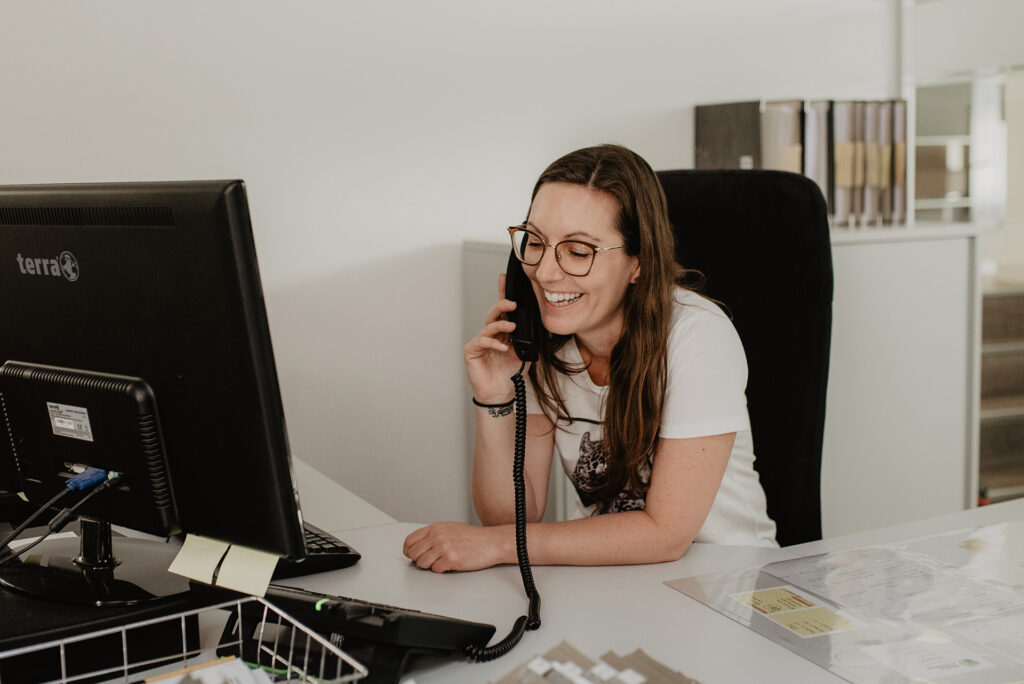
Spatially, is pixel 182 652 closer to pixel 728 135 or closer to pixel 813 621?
pixel 813 621

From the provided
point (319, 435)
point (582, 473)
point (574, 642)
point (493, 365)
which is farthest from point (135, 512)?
point (319, 435)

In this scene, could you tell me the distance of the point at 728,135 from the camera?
2584 millimetres

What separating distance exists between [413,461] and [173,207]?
179 cm

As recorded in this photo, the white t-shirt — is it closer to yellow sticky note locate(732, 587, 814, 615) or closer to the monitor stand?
yellow sticky note locate(732, 587, 814, 615)

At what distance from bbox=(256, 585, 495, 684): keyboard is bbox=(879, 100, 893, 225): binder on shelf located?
2.10 metres

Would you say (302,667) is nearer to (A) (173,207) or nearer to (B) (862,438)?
(A) (173,207)

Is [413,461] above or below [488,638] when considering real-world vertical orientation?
below

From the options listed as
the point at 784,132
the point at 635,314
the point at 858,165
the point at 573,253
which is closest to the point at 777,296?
the point at 635,314

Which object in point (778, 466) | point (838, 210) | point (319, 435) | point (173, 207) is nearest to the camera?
point (173, 207)

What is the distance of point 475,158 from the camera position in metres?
2.43

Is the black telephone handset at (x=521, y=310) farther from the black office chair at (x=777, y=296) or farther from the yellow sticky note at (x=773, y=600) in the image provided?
the yellow sticky note at (x=773, y=600)

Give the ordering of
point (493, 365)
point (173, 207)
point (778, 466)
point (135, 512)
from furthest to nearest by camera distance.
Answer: point (778, 466) → point (493, 365) → point (135, 512) → point (173, 207)

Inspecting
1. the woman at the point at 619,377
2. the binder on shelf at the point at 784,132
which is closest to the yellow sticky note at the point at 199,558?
the woman at the point at 619,377

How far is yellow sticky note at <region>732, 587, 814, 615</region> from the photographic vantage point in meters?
1.00
